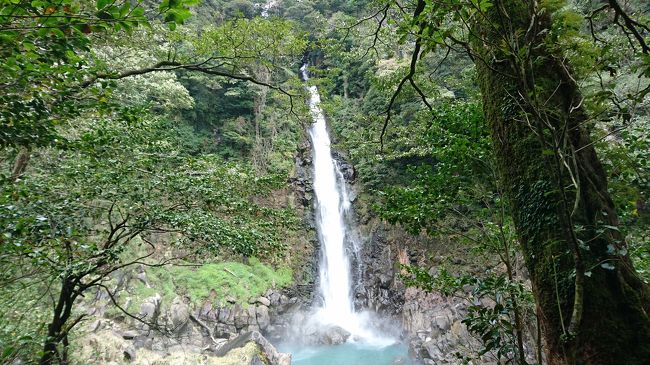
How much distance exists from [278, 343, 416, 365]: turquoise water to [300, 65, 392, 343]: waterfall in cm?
90

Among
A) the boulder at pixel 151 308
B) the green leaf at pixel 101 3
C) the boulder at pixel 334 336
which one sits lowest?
the boulder at pixel 334 336

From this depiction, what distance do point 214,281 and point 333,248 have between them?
5.35 metres

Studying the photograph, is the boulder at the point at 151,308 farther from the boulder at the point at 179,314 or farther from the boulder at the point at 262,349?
the boulder at the point at 262,349

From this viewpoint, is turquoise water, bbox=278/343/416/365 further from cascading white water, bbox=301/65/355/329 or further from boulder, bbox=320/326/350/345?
cascading white water, bbox=301/65/355/329

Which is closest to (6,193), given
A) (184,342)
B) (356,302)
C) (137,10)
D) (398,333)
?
(137,10)

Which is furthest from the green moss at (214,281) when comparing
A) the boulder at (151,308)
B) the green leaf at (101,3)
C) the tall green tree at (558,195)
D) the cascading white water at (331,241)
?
the tall green tree at (558,195)

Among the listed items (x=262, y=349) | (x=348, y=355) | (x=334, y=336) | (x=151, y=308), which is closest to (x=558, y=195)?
(x=262, y=349)

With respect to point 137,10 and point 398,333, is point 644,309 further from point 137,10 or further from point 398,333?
point 398,333

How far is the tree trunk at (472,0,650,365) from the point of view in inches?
52.5

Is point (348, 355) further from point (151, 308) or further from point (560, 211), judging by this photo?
point (560, 211)

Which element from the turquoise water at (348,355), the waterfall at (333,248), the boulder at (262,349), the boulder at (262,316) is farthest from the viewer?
the waterfall at (333,248)

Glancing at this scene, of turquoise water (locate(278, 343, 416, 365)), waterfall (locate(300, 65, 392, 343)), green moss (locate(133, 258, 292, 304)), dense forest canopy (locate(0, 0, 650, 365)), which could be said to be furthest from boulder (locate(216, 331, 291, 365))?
waterfall (locate(300, 65, 392, 343))

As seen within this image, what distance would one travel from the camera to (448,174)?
3959 millimetres

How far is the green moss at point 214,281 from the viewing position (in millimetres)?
11703
